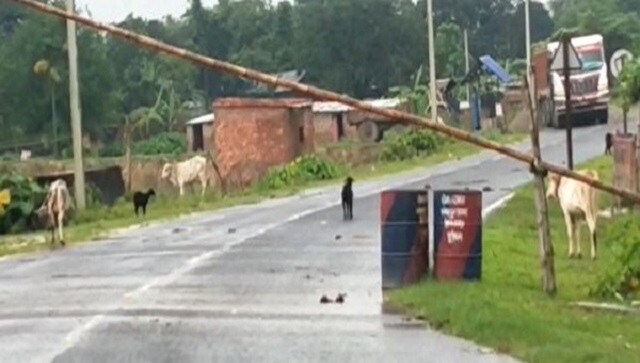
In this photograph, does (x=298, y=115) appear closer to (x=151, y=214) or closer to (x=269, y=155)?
(x=269, y=155)

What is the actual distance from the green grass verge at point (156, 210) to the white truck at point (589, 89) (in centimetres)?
1103

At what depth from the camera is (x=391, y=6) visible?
310ft

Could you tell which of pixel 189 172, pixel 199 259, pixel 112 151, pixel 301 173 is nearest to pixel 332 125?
pixel 112 151

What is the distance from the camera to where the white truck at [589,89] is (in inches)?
2739

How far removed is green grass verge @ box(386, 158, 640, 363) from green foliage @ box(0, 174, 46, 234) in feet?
58.1

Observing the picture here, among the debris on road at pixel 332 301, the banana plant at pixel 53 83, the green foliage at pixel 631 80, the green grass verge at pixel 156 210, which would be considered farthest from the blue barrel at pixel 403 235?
the banana plant at pixel 53 83

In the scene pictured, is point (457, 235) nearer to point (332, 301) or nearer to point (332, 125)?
point (332, 301)

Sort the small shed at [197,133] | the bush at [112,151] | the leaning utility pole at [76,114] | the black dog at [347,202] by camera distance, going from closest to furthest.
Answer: the black dog at [347,202]
the leaning utility pole at [76,114]
the bush at [112,151]
the small shed at [197,133]

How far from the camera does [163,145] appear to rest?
79.2 m

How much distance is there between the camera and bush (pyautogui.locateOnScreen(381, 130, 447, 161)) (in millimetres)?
63812

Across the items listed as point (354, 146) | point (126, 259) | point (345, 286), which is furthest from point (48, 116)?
point (345, 286)

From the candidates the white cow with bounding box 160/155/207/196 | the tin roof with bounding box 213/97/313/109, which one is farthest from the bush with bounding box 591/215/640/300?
the tin roof with bounding box 213/97/313/109

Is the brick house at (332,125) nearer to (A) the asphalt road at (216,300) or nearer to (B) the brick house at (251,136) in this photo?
(B) the brick house at (251,136)

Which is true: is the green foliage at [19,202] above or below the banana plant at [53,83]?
below
